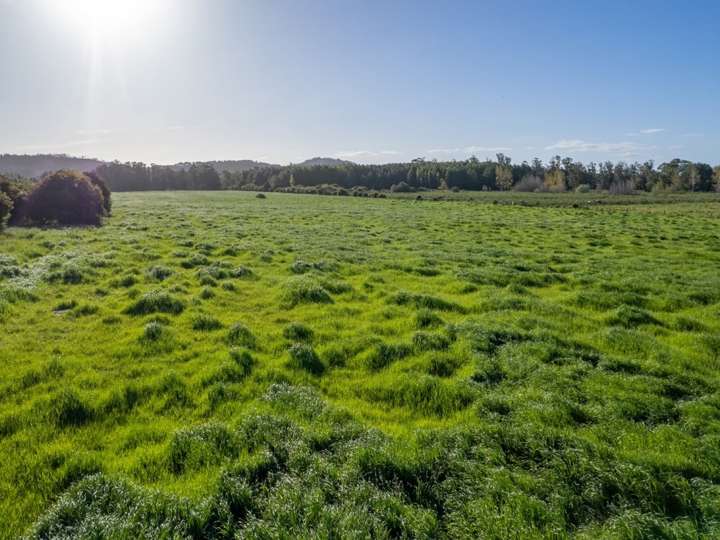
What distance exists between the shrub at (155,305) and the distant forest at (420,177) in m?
104

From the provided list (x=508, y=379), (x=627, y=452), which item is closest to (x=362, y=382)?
(x=508, y=379)

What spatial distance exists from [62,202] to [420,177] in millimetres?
137744

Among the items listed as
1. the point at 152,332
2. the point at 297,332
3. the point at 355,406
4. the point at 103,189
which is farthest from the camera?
the point at 103,189

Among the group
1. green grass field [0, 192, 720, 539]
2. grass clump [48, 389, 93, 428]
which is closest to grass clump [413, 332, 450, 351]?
green grass field [0, 192, 720, 539]

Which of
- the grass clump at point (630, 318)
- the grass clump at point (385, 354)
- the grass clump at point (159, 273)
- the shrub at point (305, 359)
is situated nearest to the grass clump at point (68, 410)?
the shrub at point (305, 359)

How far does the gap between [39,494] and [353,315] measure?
763 cm

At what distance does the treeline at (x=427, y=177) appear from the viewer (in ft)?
409

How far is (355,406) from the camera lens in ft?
22.0

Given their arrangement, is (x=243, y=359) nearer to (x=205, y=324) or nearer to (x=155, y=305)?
(x=205, y=324)

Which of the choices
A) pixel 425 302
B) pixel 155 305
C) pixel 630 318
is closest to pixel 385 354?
pixel 425 302

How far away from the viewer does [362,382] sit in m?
7.52

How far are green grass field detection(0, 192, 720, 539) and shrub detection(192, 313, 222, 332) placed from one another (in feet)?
0.19

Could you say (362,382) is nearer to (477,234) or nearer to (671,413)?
(671,413)

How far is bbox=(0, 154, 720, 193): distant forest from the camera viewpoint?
124438 millimetres
